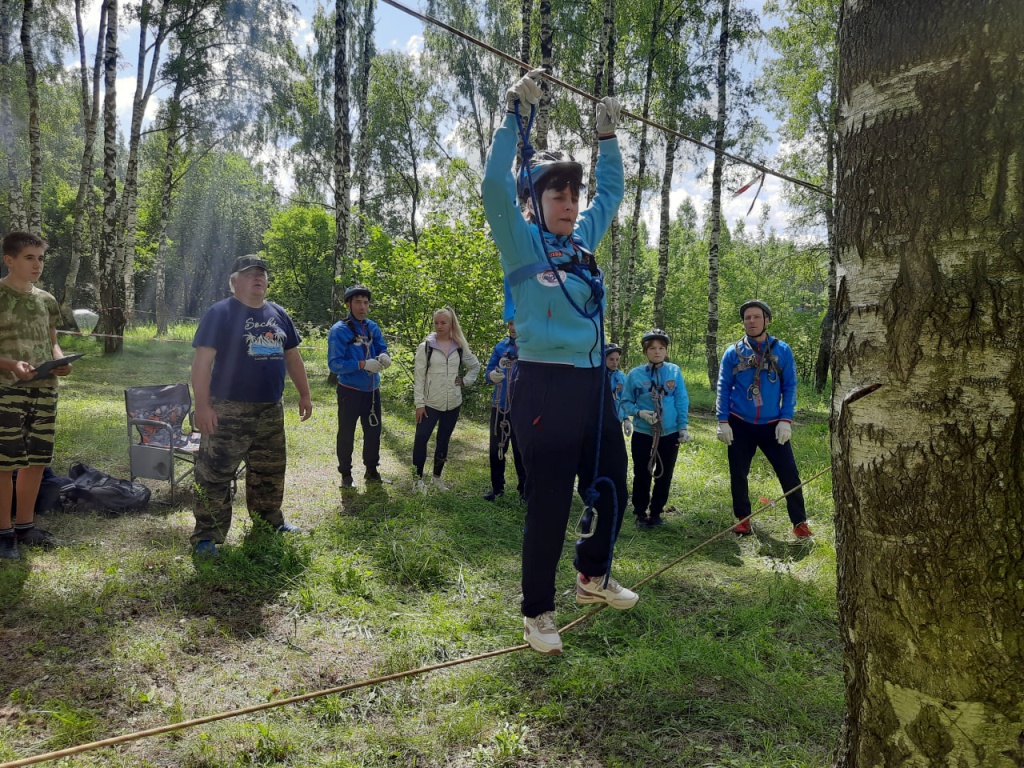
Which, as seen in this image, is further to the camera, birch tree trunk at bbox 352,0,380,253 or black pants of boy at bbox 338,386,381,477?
birch tree trunk at bbox 352,0,380,253

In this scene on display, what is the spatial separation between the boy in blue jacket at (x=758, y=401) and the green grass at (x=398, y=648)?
73 cm

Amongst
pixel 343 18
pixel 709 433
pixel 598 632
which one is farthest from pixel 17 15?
pixel 598 632

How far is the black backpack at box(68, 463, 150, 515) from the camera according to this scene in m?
5.47

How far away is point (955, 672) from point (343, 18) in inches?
607

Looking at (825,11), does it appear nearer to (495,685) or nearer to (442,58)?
(442,58)

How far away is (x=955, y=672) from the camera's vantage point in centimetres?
153

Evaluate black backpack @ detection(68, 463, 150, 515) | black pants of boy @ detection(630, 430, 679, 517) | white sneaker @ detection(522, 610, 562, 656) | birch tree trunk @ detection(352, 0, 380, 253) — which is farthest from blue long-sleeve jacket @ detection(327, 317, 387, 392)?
birch tree trunk @ detection(352, 0, 380, 253)

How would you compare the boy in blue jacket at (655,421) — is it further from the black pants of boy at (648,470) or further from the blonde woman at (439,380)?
the blonde woman at (439,380)

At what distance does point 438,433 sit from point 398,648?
3659 mm

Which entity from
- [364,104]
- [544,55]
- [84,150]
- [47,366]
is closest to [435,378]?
[47,366]

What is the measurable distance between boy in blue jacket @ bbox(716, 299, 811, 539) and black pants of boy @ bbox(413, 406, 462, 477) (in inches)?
112

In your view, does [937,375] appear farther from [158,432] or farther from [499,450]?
[158,432]

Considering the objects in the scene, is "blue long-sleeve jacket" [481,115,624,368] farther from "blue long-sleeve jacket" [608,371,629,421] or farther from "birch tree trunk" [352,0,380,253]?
"birch tree trunk" [352,0,380,253]

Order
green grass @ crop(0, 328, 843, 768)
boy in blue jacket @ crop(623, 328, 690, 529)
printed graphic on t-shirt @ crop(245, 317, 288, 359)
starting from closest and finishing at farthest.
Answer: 1. green grass @ crop(0, 328, 843, 768)
2. printed graphic on t-shirt @ crop(245, 317, 288, 359)
3. boy in blue jacket @ crop(623, 328, 690, 529)
